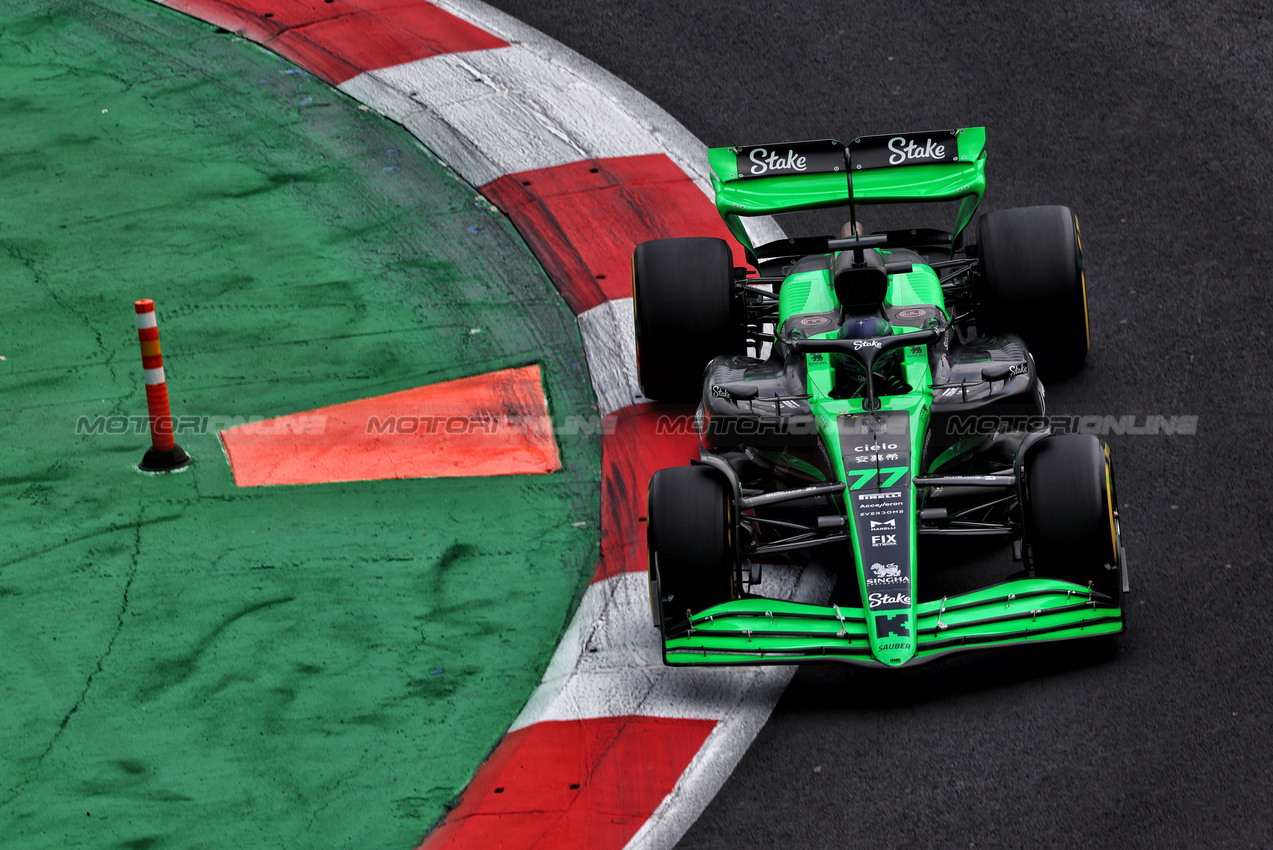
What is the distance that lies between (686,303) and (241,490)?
215 centimetres

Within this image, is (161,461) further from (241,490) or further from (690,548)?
(690,548)

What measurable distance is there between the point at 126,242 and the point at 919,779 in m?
5.62

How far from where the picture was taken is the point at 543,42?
35.4 ft

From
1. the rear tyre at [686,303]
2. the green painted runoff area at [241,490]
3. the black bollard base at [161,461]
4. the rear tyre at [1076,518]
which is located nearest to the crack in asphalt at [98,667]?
the green painted runoff area at [241,490]

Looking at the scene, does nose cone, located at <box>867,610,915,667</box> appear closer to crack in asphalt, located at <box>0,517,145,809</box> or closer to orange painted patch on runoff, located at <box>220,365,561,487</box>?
orange painted patch on runoff, located at <box>220,365,561,487</box>

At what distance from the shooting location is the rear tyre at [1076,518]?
18.8ft

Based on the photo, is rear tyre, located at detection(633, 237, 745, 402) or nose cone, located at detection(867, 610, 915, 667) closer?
nose cone, located at detection(867, 610, 915, 667)

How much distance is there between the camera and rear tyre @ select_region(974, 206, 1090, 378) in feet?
24.2

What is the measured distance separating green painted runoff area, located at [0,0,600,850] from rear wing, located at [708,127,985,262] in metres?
1.33

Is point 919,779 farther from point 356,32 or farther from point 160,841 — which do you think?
point 356,32

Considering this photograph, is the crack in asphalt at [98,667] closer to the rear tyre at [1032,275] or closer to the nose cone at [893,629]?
the nose cone at [893,629]

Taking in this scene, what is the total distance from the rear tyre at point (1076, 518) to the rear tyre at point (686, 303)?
6.65 ft

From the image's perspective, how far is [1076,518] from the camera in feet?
18.9

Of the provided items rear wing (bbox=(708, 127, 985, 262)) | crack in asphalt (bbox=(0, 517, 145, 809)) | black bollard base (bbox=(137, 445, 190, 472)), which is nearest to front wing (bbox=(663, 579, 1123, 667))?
crack in asphalt (bbox=(0, 517, 145, 809))
